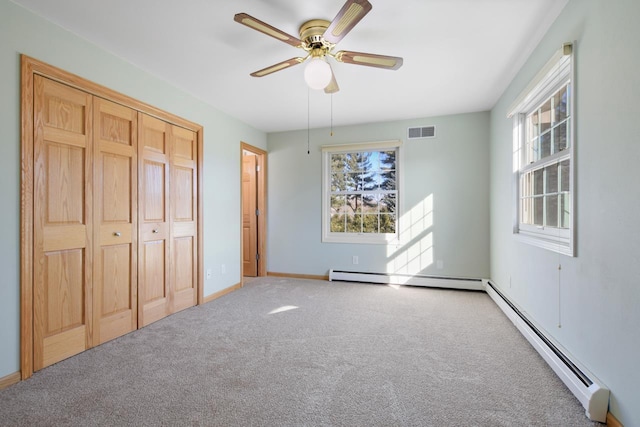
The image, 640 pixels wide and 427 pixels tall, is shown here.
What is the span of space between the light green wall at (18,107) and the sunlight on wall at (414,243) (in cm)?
260

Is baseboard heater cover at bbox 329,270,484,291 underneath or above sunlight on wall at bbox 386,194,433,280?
underneath

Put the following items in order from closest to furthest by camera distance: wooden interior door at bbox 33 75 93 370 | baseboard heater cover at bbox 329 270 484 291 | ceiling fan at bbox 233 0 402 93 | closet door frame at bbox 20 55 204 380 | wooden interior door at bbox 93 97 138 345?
1. ceiling fan at bbox 233 0 402 93
2. closet door frame at bbox 20 55 204 380
3. wooden interior door at bbox 33 75 93 370
4. wooden interior door at bbox 93 97 138 345
5. baseboard heater cover at bbox 329 270 484 291

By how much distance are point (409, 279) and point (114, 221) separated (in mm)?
3730

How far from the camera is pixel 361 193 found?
15.6 feet

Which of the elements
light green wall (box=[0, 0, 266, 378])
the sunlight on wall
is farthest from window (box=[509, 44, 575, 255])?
light green wall (box=[0, 0, 266, 378])

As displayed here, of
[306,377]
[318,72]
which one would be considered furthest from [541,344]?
[318,72]

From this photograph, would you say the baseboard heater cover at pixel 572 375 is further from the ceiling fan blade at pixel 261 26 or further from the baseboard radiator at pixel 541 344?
the ceiling fan blade at pixel 261 26

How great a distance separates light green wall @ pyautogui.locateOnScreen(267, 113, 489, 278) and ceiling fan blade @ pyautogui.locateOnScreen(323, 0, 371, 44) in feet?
9.17

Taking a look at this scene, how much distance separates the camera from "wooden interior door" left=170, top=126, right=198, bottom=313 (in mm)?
3268

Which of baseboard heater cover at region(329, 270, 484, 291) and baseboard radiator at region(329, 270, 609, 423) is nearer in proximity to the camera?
baseboard radiator at region(329, 270, 609, 423)

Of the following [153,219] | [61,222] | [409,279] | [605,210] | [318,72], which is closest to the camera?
[605,210]

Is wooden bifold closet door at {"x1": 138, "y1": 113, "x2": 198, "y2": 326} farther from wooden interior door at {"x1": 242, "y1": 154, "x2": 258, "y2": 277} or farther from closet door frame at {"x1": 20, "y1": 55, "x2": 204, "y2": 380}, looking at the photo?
wooden interior door at {"x1": 242, "y1": 154, "x2": 258, "y2": 277}

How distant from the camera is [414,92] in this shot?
11.3ft

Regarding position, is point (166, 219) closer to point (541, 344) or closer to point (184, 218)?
point (184, 218)
